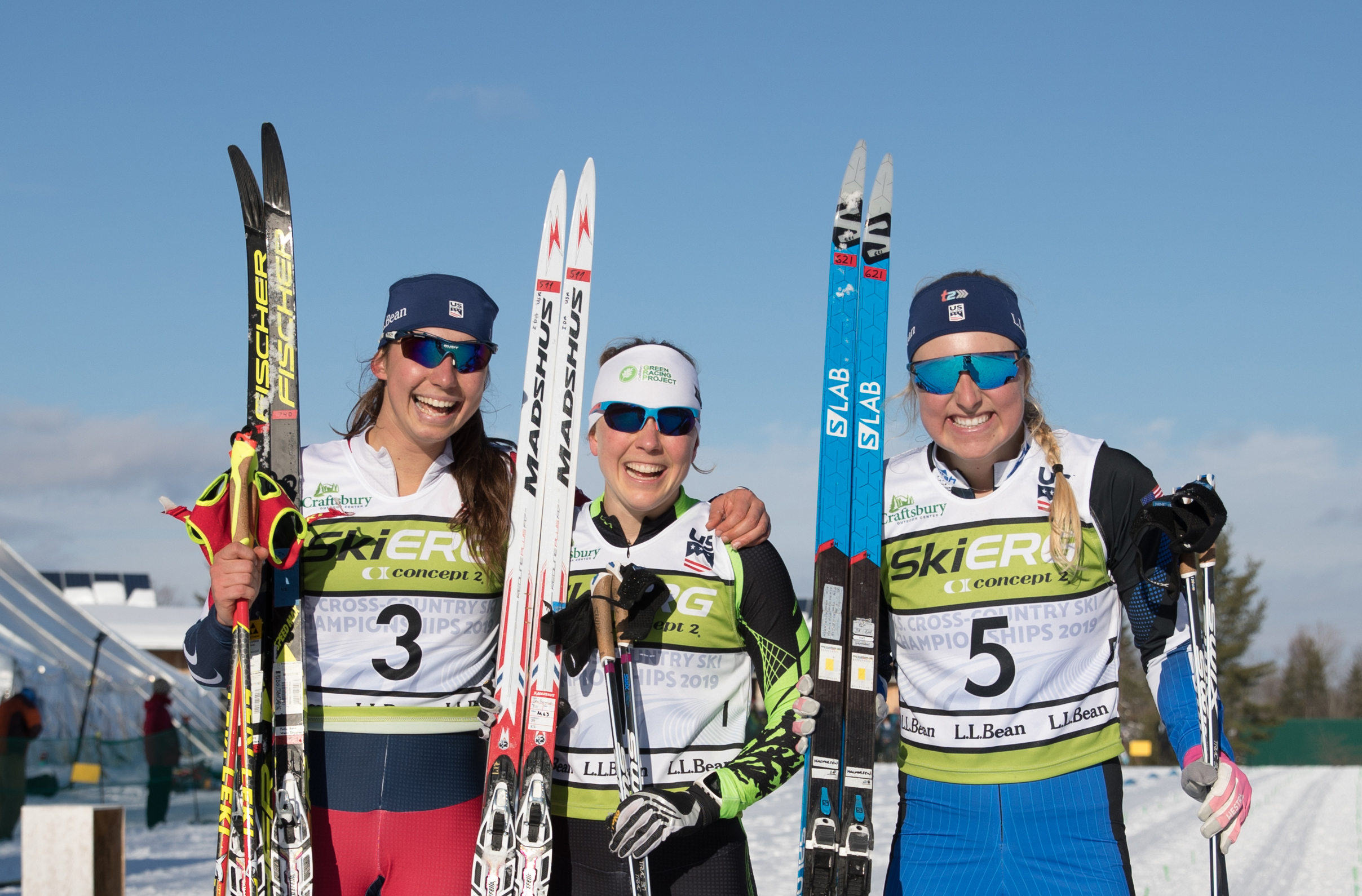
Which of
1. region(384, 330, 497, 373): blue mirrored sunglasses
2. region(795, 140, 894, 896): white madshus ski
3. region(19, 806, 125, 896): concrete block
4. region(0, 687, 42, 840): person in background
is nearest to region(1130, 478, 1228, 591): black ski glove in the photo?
region(795, 140, 894, 896): white madshus ski

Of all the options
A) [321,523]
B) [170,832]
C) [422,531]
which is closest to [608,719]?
[422,531]

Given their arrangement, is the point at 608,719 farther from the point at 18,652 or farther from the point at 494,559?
the point at 18,652

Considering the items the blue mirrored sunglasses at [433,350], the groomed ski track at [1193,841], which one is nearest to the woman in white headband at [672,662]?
the blue mirrored sunglasses at [433,350]

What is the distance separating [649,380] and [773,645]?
2.86 feet

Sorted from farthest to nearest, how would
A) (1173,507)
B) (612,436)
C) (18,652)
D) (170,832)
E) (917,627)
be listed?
(18,652) < (170,832) < (612,436) < (917,627) < (1173,507)

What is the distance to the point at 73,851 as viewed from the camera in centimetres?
658

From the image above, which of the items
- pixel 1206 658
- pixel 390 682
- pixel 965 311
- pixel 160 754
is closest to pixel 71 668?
pixel 160 754

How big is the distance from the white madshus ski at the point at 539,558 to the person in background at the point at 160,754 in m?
10.7

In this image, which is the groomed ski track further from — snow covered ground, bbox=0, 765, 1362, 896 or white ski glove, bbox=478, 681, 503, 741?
white ski glove, bbox=478, 681, 503, 741

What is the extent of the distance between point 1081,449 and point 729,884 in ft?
5.23

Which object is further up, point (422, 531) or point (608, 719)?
point (422, 531)

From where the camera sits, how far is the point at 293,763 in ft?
11.0

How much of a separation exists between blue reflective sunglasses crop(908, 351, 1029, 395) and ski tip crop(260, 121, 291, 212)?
2.40 m

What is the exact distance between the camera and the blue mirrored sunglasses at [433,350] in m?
3.54
